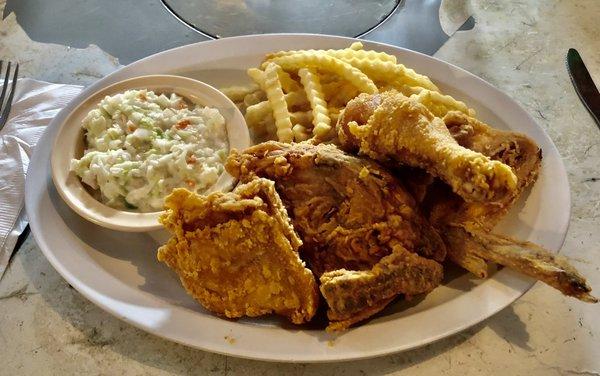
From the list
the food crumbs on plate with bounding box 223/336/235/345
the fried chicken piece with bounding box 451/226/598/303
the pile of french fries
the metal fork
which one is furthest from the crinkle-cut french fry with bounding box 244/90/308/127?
the metal fork

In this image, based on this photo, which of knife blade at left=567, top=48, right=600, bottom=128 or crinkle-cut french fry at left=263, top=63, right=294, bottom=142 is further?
knife blade at left=567, top=48, right=600, bottom=128

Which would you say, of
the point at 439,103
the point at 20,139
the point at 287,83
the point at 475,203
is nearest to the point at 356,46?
the point at 287,83

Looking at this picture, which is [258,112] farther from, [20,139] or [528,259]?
[528,259]

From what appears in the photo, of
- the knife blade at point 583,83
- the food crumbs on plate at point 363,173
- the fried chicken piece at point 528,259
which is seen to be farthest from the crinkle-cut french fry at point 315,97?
the knife blade at point 583,83

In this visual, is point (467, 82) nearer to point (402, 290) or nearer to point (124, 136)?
point (402, 290)

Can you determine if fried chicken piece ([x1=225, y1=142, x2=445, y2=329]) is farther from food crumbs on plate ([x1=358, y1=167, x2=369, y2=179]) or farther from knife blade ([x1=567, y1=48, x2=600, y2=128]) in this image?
knife blade ([x1=567, y1=48, x2=600, y2=128])

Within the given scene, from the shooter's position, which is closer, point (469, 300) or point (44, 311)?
point (469, 300)

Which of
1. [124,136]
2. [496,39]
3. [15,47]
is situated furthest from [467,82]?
[15,47]
